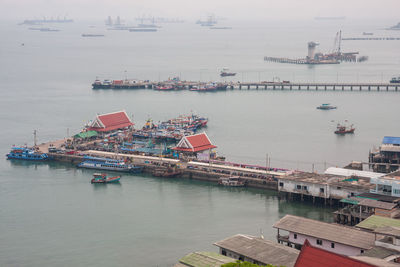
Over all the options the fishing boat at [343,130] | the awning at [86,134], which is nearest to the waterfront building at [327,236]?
the awning at [86,134]

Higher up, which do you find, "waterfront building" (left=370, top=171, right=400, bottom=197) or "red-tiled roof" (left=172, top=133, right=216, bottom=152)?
"red-tiled roof" (left=172, top=133, right=216, bottom=152)

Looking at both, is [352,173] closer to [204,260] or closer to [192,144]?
[192,144]

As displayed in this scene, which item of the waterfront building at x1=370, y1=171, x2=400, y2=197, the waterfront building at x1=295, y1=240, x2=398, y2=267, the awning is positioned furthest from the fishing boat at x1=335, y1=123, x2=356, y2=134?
the waterfront building at x1=295, y1=240, x2=398, y2=267

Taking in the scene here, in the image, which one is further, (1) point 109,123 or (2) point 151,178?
(1) point 109,123

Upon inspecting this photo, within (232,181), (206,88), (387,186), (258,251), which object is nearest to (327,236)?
(258,251)

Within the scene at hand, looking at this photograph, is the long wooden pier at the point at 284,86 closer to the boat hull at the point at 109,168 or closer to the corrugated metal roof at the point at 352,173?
the boat hull at the point at 109,168

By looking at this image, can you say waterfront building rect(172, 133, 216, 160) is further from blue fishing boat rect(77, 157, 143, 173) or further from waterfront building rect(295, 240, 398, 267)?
waterfront building rect(295, 240, 398, 267)
